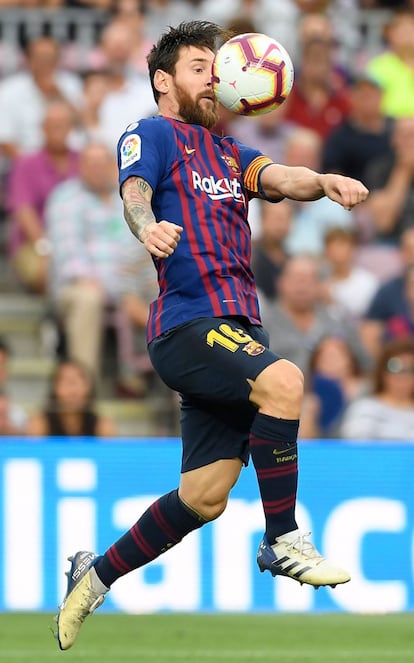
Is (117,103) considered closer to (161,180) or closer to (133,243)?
(133,243)

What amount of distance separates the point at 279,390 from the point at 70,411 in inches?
163

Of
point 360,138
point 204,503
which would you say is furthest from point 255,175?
point 360,138

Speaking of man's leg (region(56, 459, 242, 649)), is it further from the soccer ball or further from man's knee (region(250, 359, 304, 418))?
the soccer ball

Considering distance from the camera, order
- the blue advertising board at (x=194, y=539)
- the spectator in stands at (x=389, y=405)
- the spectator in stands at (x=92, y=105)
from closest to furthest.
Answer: the blue advertising board at (x=194, y=539) → the spectator in stands at (x=389, y=405) → the spectator in stands at (x=92, y=105)

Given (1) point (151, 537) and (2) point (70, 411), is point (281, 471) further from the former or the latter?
(2) point (70, 411)

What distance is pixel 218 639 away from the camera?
7.68 metres

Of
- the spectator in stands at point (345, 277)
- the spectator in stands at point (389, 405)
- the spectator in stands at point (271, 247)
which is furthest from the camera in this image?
the spectator in stands at point (345, 277)

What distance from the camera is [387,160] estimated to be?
38.4ft

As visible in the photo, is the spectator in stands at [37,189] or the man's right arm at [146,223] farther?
the spectator in stands at [37,189]

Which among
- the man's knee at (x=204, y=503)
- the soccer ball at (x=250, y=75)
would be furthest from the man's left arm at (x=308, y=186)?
the man's knee at (x=204, y=503)

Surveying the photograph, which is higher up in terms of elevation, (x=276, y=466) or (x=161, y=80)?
(x=161, y=80)

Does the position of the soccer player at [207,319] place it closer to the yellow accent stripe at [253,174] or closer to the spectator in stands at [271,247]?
the yellow accent stripe at [253,174]

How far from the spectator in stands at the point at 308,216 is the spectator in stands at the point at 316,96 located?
74 centimetres

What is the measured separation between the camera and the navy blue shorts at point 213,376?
5602 mm
